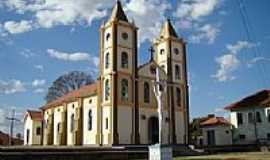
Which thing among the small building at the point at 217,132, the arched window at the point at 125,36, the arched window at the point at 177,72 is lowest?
the small building at the point at 217,132

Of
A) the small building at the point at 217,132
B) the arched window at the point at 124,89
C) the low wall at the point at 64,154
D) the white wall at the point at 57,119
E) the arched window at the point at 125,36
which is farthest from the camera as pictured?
the white wall at the point at 57,119

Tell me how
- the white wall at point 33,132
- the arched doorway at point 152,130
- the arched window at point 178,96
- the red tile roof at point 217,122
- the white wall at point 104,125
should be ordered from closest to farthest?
the white wall at point 104,125
the arched doorway at point 152,130
the arched window at point 178,96
the red tile roof at point 217,122
the white wall at point 33,132

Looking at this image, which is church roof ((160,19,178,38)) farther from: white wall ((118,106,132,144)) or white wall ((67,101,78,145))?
white wall ((67,101,78,145))

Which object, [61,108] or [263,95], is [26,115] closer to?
[61,108]

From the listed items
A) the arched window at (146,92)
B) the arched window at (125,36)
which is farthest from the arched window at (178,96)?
the arched window at (125,36)

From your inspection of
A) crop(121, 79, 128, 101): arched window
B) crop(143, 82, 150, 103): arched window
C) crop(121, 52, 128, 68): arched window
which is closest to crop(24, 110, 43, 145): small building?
crop(143, 82, 150, 103): arched window

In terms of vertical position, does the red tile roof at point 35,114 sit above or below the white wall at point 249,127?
above

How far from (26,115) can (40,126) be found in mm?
5379

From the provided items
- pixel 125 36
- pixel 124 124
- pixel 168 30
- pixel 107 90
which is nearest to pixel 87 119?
pixel 107 90

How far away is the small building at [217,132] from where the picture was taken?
51.7 meters

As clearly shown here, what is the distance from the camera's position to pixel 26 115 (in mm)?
68188

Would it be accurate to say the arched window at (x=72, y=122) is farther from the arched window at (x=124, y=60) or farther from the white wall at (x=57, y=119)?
the arched window at (x=124, y=60)

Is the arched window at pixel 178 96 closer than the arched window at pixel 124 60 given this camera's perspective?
No

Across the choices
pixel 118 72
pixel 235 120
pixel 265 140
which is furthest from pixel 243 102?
pixel 118 72
